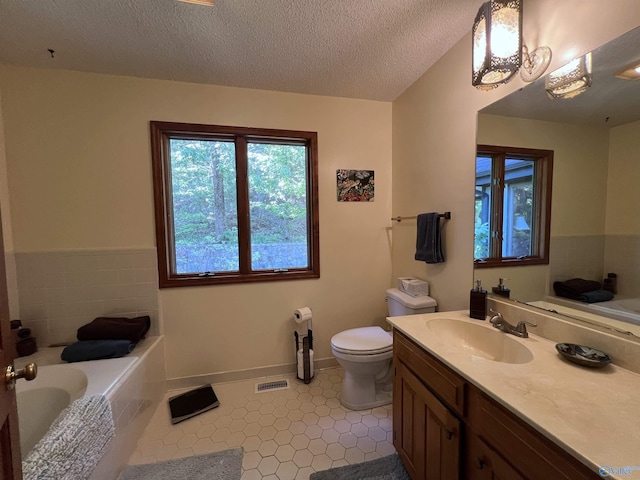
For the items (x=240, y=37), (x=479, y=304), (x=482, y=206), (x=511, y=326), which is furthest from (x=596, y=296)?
(x=240, y=37)

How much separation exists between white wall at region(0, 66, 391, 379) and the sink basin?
1.07 metres

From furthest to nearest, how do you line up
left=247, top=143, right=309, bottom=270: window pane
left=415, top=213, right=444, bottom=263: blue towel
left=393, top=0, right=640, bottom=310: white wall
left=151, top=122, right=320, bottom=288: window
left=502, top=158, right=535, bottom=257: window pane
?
left=247, top=143, right=309, bottom=270: window pane
left=151, top=122, right=320, bottom=288: window
left=415, top=213, right=444, bottom=263: blue towel
left=502, top=158, right=535, bottom=257: window pane
left=393, top=0, right=640, bottom=310: white wall

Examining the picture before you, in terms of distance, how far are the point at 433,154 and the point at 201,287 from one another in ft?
6.75

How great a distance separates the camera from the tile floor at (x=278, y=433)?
4.74ft

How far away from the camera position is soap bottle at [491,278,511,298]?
1.36m

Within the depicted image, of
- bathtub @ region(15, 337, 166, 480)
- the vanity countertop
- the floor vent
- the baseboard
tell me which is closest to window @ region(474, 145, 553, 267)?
the vanity countertop

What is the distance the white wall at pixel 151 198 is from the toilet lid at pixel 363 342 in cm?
45

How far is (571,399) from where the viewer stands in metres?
0.75

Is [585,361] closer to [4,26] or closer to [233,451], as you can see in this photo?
[233,451]

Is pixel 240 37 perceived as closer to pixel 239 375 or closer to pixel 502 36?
pixel 502 36

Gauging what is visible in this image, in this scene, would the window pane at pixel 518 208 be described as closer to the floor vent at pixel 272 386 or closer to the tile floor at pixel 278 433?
the tile floor at pixel 278 433

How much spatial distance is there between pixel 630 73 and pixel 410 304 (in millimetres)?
1457

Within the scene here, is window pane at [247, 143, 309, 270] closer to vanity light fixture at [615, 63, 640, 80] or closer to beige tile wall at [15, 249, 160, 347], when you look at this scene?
beige tile wall at [15, 249, 160, 347]

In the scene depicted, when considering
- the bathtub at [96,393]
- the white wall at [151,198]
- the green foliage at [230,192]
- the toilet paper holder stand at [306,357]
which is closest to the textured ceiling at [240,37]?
the white wall at [151,198]
